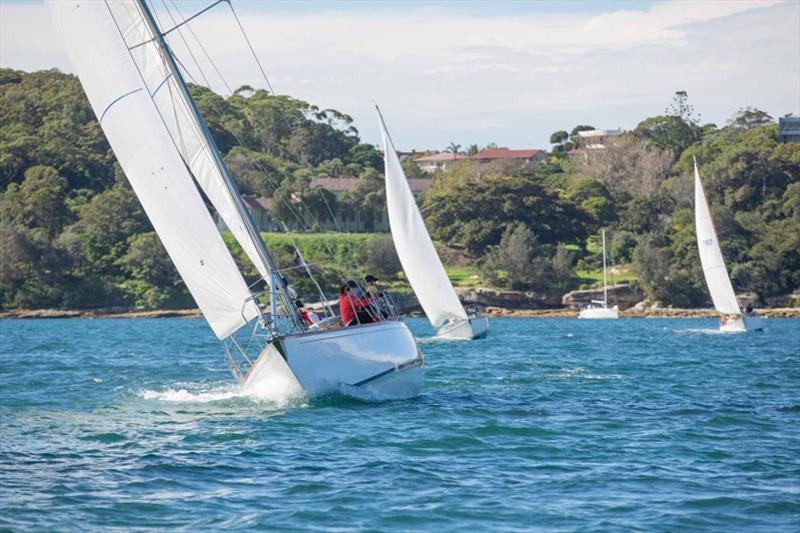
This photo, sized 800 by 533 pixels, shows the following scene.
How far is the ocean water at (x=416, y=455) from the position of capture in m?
11.2

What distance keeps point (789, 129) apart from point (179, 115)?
10190cm

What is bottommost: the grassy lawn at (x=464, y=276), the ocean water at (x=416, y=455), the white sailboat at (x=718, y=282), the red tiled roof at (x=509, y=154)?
the white sailboat at (x=718, y=282)

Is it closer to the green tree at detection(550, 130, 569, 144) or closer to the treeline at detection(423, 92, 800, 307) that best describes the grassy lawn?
the treeline at detection(423, 92, 800, 307)

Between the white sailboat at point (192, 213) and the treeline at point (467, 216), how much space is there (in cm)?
4713

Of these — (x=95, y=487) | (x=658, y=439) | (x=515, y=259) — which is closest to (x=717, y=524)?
(x=658, y=439)

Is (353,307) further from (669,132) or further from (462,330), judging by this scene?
(669,132)

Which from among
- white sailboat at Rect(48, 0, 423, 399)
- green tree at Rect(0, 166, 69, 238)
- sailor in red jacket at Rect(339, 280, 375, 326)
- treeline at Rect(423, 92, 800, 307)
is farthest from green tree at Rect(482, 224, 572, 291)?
white sailboat at Rect(48, 0, 423, 399)

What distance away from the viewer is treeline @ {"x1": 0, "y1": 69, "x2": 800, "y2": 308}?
262 feet

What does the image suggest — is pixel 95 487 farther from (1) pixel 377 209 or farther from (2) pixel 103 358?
(1) pixel 377 209

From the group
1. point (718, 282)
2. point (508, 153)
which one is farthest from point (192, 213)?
point (508, 153)

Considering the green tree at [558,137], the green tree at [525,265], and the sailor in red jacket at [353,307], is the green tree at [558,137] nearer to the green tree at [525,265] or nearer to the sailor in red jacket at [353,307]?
the green tree at [525,265]

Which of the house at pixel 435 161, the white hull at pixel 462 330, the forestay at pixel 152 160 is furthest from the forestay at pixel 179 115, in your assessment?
the house at pixel 435 161

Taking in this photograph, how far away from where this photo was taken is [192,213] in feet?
56.4

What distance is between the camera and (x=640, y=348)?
124 ft
